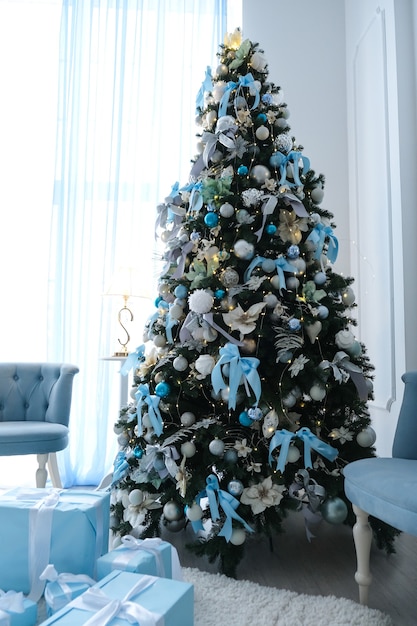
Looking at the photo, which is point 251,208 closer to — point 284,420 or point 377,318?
point 284,420

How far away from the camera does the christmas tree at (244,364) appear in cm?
187

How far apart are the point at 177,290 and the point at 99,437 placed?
5.16 feet

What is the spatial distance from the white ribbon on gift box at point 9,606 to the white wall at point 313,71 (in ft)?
8.94

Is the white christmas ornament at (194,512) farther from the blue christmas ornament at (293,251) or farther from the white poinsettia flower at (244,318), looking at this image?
the blue christmas ornament at (293,251)

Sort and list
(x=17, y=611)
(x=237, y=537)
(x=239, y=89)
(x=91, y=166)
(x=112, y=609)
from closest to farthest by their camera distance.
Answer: (x=112, y=609), (x=17, y=611), (x=237, y=537), (x=239, y=89), (x=91, y=166)

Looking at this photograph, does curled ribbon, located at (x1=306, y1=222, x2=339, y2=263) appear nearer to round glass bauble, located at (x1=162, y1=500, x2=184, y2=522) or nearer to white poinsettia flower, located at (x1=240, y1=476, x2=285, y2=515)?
white poinsettia flower, located at (x1=240, y1=476, x2=285, y2=515)

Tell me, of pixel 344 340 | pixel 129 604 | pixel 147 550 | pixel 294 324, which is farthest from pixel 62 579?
pixel 344 340


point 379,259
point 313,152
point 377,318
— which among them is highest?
point 313,152

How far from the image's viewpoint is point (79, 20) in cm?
350

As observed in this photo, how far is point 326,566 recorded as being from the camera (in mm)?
1883

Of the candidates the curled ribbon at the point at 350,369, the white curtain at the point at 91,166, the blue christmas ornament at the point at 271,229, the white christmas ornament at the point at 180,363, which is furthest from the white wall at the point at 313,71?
the white christmas ornament at the point at 180,363

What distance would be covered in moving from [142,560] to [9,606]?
362mm

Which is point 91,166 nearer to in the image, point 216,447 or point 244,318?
point 244,318

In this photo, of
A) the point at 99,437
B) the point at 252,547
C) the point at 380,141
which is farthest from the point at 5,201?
the point at 252,547
